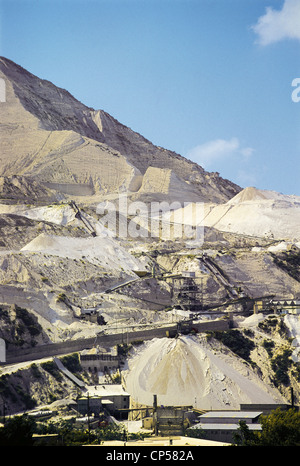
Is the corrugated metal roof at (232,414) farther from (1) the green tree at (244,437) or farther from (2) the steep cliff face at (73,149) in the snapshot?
(2) the steep cliff face at (73,149)

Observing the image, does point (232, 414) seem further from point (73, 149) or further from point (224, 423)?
point (73, 149)

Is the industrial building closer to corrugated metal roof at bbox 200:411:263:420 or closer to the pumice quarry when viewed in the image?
corrugated metal roof at bbox 200:411:263:420

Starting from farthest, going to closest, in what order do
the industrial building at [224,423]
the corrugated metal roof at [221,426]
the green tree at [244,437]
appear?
the corrugated metal roof at [221,426] → the industrial building at [224,423] → the green tree at [244,437]

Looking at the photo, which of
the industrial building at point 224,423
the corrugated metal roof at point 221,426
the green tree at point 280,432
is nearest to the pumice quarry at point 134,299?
the industrial building at point 224,423

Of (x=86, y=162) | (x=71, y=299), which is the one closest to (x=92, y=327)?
(x=71, y=299)

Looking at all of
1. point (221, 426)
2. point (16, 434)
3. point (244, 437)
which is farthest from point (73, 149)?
point (16, 434)
